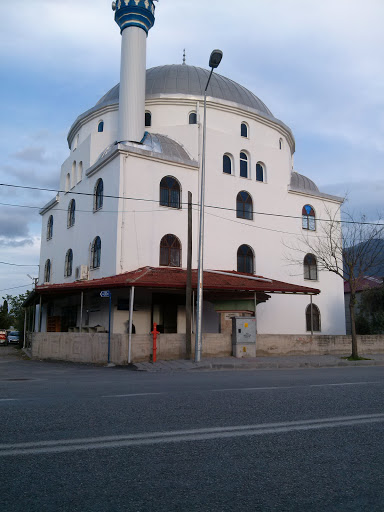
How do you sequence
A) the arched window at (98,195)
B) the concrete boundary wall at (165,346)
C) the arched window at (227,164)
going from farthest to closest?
the arched window at (227,164) < the arched window at (98,195) < the concrete boundary wall at (165,346)

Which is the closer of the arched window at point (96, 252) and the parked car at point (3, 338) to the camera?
the arched window at point (96, 252)

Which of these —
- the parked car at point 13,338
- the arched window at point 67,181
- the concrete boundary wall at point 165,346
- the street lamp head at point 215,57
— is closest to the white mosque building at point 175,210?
the arched window at point 67,181

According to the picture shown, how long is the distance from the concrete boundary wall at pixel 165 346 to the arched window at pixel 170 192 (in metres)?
8.46

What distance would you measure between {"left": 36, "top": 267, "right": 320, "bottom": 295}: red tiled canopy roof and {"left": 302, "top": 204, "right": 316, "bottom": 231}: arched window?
8309 millimetres

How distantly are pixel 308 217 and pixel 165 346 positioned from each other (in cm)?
1596

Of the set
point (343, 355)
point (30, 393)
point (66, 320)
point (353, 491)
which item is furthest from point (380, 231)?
point (353, 491)

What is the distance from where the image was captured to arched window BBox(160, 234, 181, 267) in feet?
80.1

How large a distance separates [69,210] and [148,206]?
892cm

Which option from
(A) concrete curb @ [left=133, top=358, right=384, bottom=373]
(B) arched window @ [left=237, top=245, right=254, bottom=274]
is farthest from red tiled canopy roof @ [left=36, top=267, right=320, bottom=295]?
(A) concrete curb @ [left=133, top=358, right=384, bottom=373]

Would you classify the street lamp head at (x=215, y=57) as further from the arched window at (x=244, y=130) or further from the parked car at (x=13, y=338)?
the parked car at (x=13, y=338)

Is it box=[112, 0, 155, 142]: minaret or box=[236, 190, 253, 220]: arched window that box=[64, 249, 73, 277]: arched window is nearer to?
box=[112, 0, 155, 142]: minaret

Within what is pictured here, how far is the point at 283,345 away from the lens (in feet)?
69.4

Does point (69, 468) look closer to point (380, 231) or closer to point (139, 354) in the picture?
point (139, 354)

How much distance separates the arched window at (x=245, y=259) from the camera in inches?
1076
